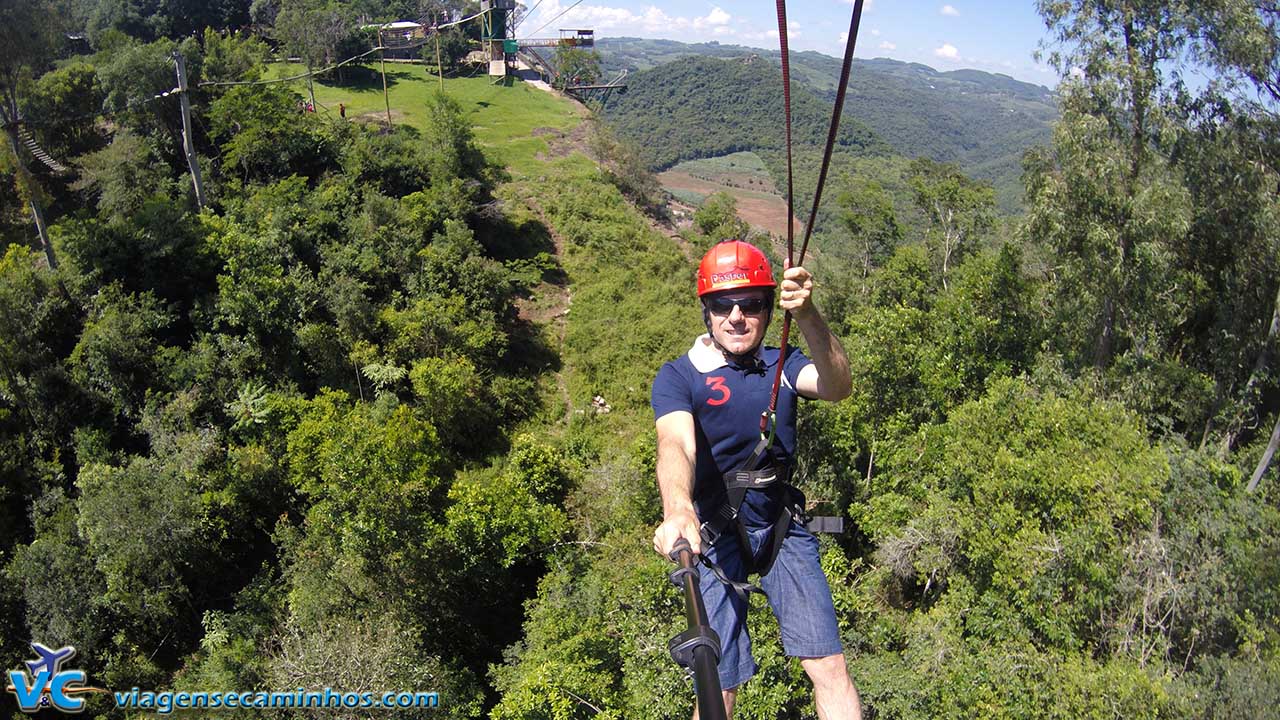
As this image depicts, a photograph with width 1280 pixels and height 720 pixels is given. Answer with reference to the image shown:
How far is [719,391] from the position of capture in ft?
11.6

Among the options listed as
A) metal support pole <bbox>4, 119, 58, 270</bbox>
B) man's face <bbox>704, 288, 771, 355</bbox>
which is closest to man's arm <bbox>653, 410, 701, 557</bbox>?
man's face <bbox>704, 288, 771, 355</bbox>

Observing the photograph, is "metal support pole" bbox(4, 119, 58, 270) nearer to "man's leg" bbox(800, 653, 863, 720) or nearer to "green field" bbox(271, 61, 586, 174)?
"green field" bbox(271, 61, 586, 174)

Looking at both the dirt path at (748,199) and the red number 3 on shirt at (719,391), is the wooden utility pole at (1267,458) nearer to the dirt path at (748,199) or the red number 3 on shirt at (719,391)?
the red number 3 on shirt at (719,391)

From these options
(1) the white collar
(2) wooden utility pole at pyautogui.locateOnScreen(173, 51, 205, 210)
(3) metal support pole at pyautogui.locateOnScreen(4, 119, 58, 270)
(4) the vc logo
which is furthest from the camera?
(2) wooden utility pole at pyautogui.locateOnScreen(173, 51, 205, 210)

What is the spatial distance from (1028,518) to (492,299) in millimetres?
16233

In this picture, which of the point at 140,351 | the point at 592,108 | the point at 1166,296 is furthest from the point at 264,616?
the point at 592,108

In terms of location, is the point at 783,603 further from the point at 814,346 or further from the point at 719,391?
the point at 814,346

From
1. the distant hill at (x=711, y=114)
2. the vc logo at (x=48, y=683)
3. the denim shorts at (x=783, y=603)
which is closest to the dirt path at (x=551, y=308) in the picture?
the vc logo at (x=48, y=683)

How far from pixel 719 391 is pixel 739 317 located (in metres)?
0.41

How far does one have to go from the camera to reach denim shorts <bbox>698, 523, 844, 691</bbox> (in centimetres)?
335

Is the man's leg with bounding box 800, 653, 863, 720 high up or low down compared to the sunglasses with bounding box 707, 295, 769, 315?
down

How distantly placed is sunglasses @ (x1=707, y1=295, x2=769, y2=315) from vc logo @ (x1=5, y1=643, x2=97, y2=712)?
16.3 metres

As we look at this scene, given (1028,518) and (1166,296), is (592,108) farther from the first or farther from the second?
(1028,518)

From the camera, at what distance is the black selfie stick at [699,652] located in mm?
1727
